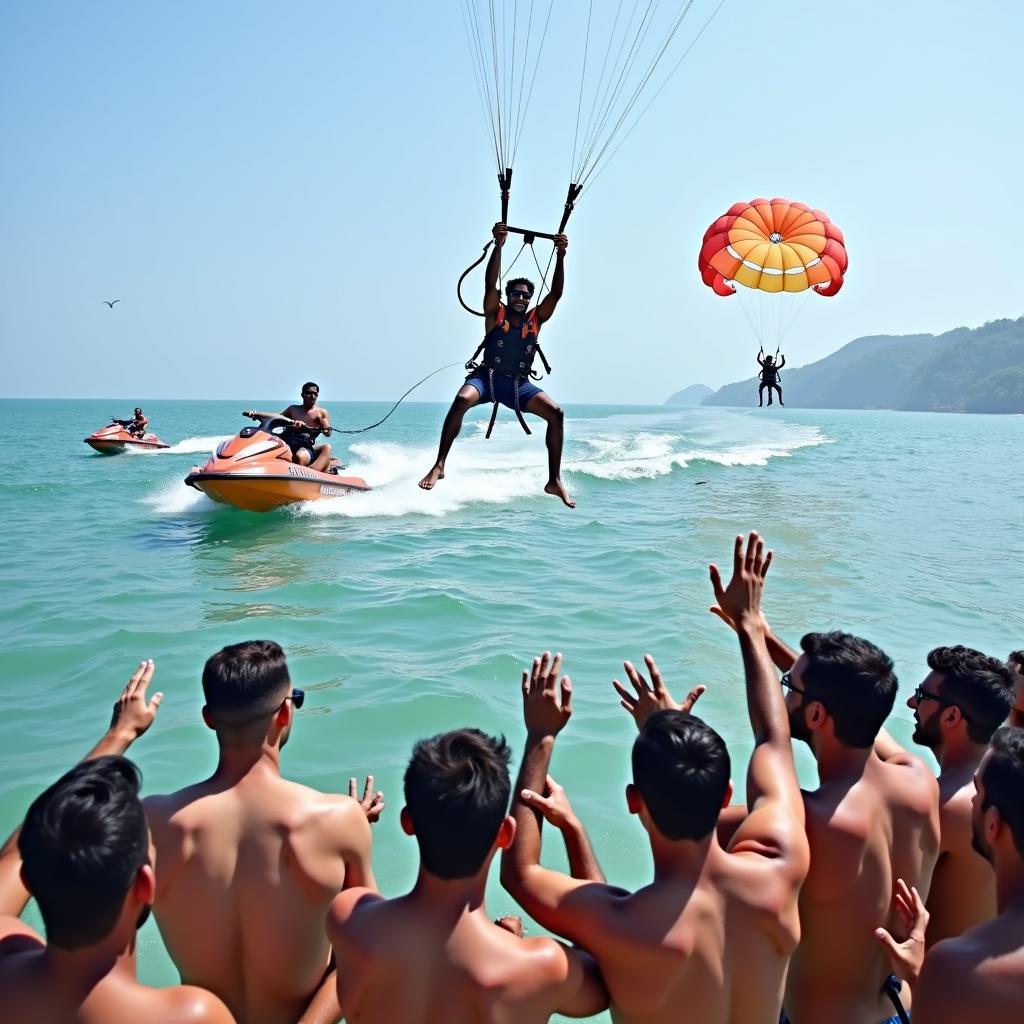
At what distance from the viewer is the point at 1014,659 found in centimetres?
353

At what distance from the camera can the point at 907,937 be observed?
2330 millimetres

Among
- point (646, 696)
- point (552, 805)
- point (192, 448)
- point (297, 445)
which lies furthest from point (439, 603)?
point (192, 448)

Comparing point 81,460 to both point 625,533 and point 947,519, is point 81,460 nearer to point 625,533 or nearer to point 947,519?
point 625,533

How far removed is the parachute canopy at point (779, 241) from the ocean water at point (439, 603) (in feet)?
13.9

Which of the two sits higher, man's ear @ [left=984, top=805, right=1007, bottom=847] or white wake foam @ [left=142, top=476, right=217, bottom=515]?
man's ear @ [left=984, top=805, right=1007, bottom=847]

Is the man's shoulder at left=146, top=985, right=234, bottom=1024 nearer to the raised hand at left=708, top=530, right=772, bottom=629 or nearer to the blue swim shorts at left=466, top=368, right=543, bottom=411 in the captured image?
the raised hand at left=708, top=530, right=772, bottom=629

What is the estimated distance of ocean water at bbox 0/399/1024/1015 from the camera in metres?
6.30

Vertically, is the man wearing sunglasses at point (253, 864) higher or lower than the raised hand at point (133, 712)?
lower

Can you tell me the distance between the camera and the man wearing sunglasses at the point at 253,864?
7.62ft

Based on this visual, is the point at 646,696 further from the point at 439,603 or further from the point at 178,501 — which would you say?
the point at 178,501

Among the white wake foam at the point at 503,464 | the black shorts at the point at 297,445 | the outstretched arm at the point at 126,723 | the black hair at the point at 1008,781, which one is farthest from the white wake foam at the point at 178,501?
the black hair at the point at 1008,781

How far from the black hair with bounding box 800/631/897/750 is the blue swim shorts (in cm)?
449

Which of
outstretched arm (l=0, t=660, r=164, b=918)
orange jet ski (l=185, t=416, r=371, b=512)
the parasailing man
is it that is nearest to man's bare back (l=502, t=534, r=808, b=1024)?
outstretched arm (l=0, t=660, r=164, b=918)

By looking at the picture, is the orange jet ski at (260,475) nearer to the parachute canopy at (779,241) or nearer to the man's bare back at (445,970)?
the parachute canopy at (779,241)
